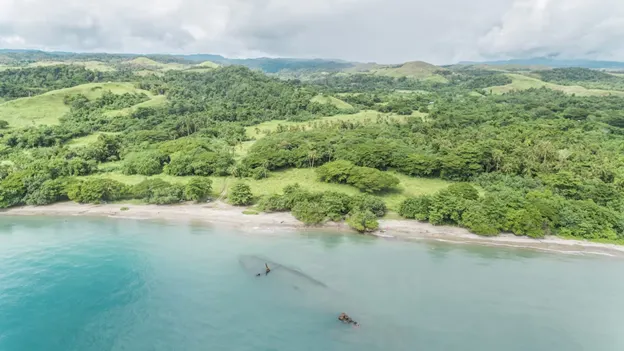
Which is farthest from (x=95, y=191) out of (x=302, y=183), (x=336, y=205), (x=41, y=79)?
(x=41, y=79)

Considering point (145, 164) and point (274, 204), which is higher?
point (145, 164)

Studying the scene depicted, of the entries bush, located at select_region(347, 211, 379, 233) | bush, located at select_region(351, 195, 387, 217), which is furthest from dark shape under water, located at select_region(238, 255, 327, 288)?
bush, located at select_region(351, 195, 387, 217)

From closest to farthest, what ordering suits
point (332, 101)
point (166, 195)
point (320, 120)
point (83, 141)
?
point (166, 195)
point (83, 141)
point (320, 120)
point (332, 101)

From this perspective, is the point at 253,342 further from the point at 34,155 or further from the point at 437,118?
the point at 437,118

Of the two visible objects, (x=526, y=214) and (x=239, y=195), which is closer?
(x=526, y=214)

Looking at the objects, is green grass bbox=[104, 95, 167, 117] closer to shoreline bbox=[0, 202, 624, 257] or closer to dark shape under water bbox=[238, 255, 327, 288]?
shoreline bbox=[0, 202, 624, 257]

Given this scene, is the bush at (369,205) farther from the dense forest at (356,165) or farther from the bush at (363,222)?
the bush at (363,222)

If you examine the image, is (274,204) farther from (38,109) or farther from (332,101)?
(38,109)
